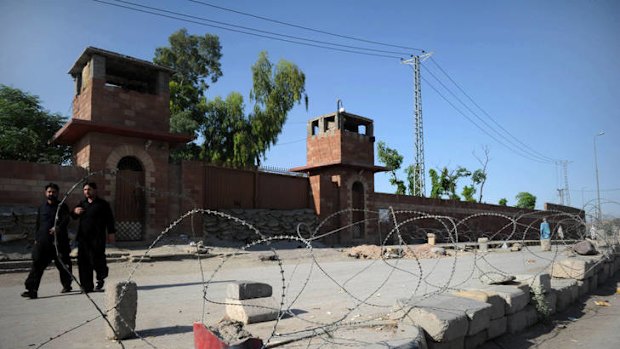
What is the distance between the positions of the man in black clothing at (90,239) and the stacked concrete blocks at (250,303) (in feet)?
8.47

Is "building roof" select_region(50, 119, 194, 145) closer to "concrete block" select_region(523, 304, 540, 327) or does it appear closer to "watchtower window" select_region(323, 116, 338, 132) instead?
"watchtower window" select_region(323, 116, 338, 132)

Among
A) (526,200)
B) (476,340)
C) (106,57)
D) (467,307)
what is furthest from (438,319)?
(526,200)

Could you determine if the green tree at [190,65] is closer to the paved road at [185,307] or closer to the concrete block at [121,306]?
the paved road at [185,307]

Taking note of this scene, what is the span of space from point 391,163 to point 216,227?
23.9m

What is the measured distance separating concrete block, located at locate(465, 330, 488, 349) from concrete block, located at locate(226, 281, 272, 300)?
2.25 m

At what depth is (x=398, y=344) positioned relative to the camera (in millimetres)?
3186

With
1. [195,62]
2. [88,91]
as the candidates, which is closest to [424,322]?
[88,91]

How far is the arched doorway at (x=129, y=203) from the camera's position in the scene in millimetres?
13016

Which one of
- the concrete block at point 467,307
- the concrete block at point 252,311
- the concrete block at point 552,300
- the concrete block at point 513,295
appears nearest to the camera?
the concrete block at point 467,307

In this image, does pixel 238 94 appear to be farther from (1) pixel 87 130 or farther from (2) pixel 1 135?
(1) pixel 87 130

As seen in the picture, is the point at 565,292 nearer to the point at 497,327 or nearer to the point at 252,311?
the point at 497,327

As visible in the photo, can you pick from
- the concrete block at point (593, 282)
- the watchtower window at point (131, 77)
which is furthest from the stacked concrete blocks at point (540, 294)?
the watchtower window at point (131, 77)

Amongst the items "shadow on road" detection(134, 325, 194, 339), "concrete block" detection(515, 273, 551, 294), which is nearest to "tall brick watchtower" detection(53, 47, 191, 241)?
"shadow on road" detection(134, 325, 194, 339)

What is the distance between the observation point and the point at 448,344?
3832 mm
